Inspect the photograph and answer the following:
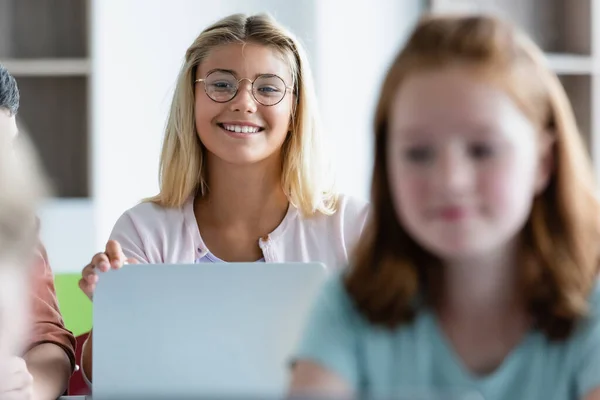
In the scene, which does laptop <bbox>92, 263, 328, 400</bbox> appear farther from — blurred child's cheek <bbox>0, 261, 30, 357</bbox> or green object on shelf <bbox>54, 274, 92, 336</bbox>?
green object on shelf <bbox>54, 274, 92, 336</bbox>

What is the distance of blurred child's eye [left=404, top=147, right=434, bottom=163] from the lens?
30.0 inches

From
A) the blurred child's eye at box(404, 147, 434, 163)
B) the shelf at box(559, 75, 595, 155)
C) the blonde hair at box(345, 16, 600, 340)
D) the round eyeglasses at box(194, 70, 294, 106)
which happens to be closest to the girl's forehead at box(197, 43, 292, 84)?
the round eyeglasses at box(194, 70, 294, 106)

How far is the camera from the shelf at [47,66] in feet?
10.9

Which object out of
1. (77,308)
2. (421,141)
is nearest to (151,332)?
(421,141)

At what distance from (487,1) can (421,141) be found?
9.20 ft

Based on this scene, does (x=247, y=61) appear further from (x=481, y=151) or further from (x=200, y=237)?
(x=481, y=151)

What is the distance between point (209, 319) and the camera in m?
1.07

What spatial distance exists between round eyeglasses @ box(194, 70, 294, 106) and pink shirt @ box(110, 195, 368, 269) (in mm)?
228

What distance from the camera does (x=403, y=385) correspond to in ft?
2.81

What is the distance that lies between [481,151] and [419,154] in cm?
5

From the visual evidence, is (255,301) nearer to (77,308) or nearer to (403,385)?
(403,385)

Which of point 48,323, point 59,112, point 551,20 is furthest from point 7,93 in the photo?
point 551,20

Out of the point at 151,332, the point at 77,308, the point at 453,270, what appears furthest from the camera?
the point at 77,308

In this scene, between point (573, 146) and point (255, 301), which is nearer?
point (573, 146)
